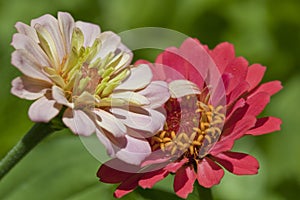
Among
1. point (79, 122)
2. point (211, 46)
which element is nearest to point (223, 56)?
point (79, 122)

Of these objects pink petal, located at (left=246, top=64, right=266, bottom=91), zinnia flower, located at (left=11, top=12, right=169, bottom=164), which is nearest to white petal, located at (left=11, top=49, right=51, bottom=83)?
zinnia flower, located at (left=11, top=12, right=169, bottom=164)

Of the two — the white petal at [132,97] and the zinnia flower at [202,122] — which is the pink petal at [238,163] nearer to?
the zinnia flower at [202,122]

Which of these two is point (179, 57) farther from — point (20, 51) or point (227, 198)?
point (227, 198)

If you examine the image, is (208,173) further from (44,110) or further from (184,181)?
(44,110)

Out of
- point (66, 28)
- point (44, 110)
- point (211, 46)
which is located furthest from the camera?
point (211, 46)

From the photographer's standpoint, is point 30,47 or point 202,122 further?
point 202,122

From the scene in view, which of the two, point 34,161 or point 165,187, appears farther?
point 34,161

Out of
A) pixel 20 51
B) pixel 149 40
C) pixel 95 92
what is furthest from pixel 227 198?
pixel 20 51
